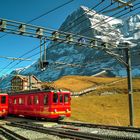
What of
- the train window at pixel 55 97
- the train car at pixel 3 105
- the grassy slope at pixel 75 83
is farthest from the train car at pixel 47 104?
the grassy slope at pixel 75 83

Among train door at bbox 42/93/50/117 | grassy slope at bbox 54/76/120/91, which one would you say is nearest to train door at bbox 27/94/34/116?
train door at bbox 42/93/50/117

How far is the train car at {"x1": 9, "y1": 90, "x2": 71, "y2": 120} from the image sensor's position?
26.7 meters

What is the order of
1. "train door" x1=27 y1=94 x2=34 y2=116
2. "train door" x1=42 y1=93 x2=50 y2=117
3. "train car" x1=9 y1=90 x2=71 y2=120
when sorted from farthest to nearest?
"train door" x1=27 y1=94 x2=34 y2=116 < "train door" x1=42 y1=93 x2=50 y2=117 < "train car" x1=9 y1=90 x2=71 y2=120

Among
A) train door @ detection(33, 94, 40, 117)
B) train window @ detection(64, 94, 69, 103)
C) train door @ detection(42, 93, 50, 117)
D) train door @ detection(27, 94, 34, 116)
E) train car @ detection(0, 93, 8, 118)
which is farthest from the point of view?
train car @ detection(0, 93, 8, 118)

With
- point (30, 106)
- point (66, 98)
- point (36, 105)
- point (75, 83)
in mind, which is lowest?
point (30, 106)

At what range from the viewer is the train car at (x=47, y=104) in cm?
2667

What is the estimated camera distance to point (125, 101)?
204 ft

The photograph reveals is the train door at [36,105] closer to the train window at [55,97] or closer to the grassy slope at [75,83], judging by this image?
the train window at [55,97]

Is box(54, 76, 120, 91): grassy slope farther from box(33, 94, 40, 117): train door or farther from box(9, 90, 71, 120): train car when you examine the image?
box(33, 94, 40, 117): train door

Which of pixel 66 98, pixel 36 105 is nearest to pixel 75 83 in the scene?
pixel 36 105

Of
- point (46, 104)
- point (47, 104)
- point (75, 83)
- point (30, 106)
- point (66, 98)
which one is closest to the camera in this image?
point (47, 104)

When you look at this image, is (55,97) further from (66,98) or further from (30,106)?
(30,106)

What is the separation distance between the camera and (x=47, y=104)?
26859 millimetres

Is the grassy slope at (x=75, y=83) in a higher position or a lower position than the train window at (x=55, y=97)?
higher
